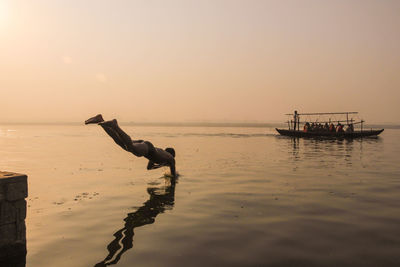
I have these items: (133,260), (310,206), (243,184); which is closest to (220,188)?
(243,184)

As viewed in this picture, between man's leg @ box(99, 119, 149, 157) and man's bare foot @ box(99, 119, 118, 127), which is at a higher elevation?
man's bare foot @ box(99, 119, 118, 127)

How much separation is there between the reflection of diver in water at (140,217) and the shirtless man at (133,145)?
1.23 m

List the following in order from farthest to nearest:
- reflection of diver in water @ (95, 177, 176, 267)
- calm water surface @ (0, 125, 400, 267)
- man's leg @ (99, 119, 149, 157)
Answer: man's leg @ (99, 119, 149, 157)
reflection of diver in water @ (95, 177, 176, 267)
calm water surface @ (0, 125, 400, 267)

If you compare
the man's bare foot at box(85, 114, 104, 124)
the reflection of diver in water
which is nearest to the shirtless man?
the man's bare foot at box(85, 114, 104, 124)

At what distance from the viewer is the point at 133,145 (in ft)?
35.8

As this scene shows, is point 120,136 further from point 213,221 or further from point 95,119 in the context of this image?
point 213,221

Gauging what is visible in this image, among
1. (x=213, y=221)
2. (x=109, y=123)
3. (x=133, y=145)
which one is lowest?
(x=213, y=221)

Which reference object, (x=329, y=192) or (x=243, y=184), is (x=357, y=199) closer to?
(x=329, y=192)

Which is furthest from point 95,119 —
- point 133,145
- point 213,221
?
point 213,221

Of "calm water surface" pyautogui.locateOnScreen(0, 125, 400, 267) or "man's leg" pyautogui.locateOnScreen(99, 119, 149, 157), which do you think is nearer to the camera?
"calm water surface" pyautogui.locateOnScreen(0, 125, 400, 267)

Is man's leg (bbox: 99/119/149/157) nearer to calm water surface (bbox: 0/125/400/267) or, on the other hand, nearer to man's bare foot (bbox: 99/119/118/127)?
man's bare foot (bbox: 99/119/118/127)

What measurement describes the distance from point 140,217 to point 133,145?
9.21 ft

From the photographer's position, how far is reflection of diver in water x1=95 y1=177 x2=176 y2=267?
646 centimetres

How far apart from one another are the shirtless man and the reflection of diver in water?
4.02 feet
